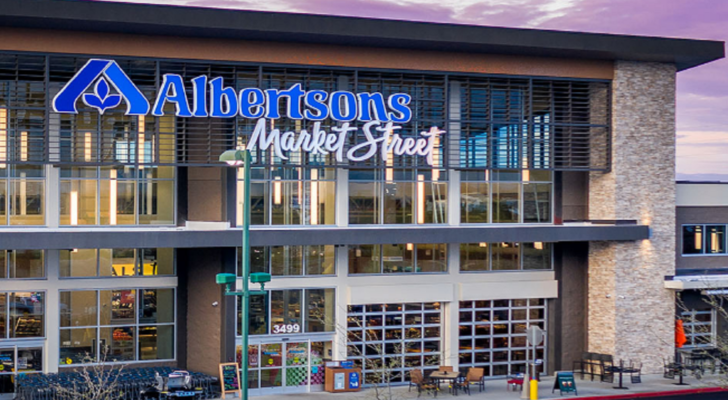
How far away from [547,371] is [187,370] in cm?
1358

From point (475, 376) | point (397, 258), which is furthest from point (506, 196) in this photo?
point (475, 376)

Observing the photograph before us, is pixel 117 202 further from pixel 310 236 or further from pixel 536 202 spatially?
pixel 536 202

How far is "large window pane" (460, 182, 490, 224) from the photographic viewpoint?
108ft

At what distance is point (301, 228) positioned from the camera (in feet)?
98.8

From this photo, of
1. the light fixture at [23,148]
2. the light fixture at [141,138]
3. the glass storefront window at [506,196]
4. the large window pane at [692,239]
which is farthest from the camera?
the large window pane at [692,239]

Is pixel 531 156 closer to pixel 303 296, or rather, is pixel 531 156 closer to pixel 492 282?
pixel 492 282

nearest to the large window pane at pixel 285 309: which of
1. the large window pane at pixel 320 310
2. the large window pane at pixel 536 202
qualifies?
the large window pane at pixel 320 310

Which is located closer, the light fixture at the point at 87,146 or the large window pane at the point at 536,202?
the light fixture at the point at 87,146

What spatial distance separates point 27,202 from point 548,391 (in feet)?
61.0

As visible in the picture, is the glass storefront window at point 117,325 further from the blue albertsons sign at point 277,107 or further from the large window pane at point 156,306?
the blue albertsons sign at point 277,107

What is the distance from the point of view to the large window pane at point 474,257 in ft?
109

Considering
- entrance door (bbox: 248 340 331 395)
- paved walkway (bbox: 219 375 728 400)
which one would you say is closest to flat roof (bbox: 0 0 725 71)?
entrance door (bbox: 248 340 331 395)

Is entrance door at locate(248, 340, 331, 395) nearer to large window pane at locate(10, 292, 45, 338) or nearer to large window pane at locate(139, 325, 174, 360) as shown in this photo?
large window pane at locate(139, 325, 174, 360)

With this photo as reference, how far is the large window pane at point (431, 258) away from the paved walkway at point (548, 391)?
172 inches
